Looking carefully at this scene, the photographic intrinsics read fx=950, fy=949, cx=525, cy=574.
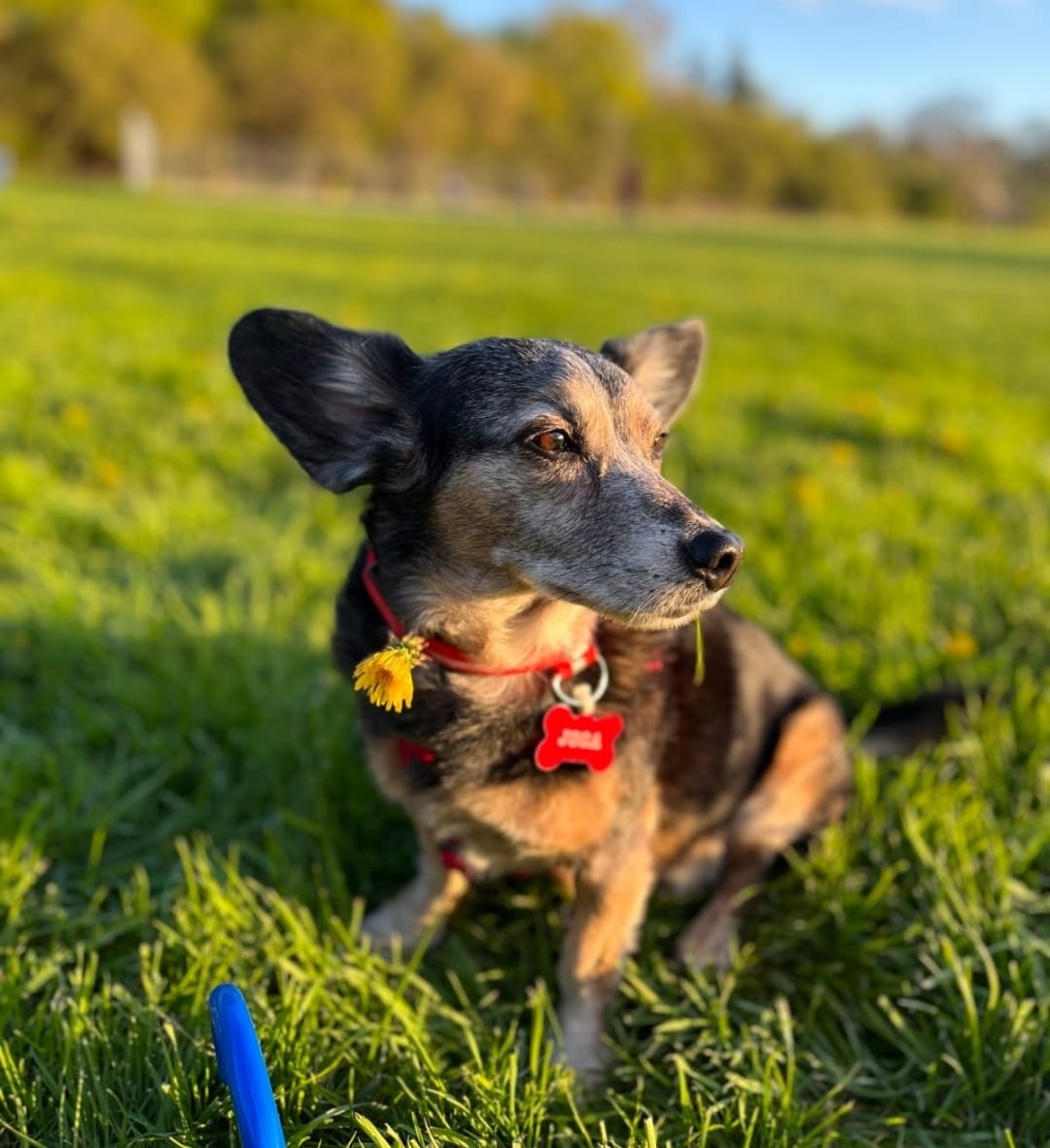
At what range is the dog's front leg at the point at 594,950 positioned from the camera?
2238mm

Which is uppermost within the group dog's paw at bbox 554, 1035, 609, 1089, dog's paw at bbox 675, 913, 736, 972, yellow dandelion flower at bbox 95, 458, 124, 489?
yellow dandelion flower at bbox 95, 458, 124, 489

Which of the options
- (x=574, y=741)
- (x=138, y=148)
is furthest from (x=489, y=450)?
(x=138, y=148)

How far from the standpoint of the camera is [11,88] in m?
48.3

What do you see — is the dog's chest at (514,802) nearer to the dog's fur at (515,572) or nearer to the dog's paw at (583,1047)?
the dog's fur at (515,572)

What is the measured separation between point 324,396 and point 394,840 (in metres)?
1.40

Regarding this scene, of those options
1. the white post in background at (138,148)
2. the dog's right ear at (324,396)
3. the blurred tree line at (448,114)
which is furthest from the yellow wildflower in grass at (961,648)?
the blurred tree line at (448,114)

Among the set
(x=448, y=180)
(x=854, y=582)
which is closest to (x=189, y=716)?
(x=854, y=582)

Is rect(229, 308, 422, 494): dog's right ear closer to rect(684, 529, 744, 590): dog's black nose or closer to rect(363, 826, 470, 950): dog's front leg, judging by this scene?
rect(684, 529, 744, 590): dog's black nose

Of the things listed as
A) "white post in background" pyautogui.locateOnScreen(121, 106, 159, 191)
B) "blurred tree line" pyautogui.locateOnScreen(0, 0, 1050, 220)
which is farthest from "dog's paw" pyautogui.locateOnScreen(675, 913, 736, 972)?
"blurred tree line" pyautogui.locateOnScreen(0, 0, 1050, 220)

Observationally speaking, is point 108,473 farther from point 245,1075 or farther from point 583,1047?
point 245,1075

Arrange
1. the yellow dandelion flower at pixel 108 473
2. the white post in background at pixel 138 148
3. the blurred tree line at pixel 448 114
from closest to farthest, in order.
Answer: the yellow dandelion flower at pixel 108 473 → the white post in background at pixel 138 148 → the blurred tree line at pixel 448 114

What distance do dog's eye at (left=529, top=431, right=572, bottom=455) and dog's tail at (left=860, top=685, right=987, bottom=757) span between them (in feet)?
5.34

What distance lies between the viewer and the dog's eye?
6.84 feet

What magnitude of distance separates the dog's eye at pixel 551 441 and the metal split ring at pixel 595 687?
0.54 metres
